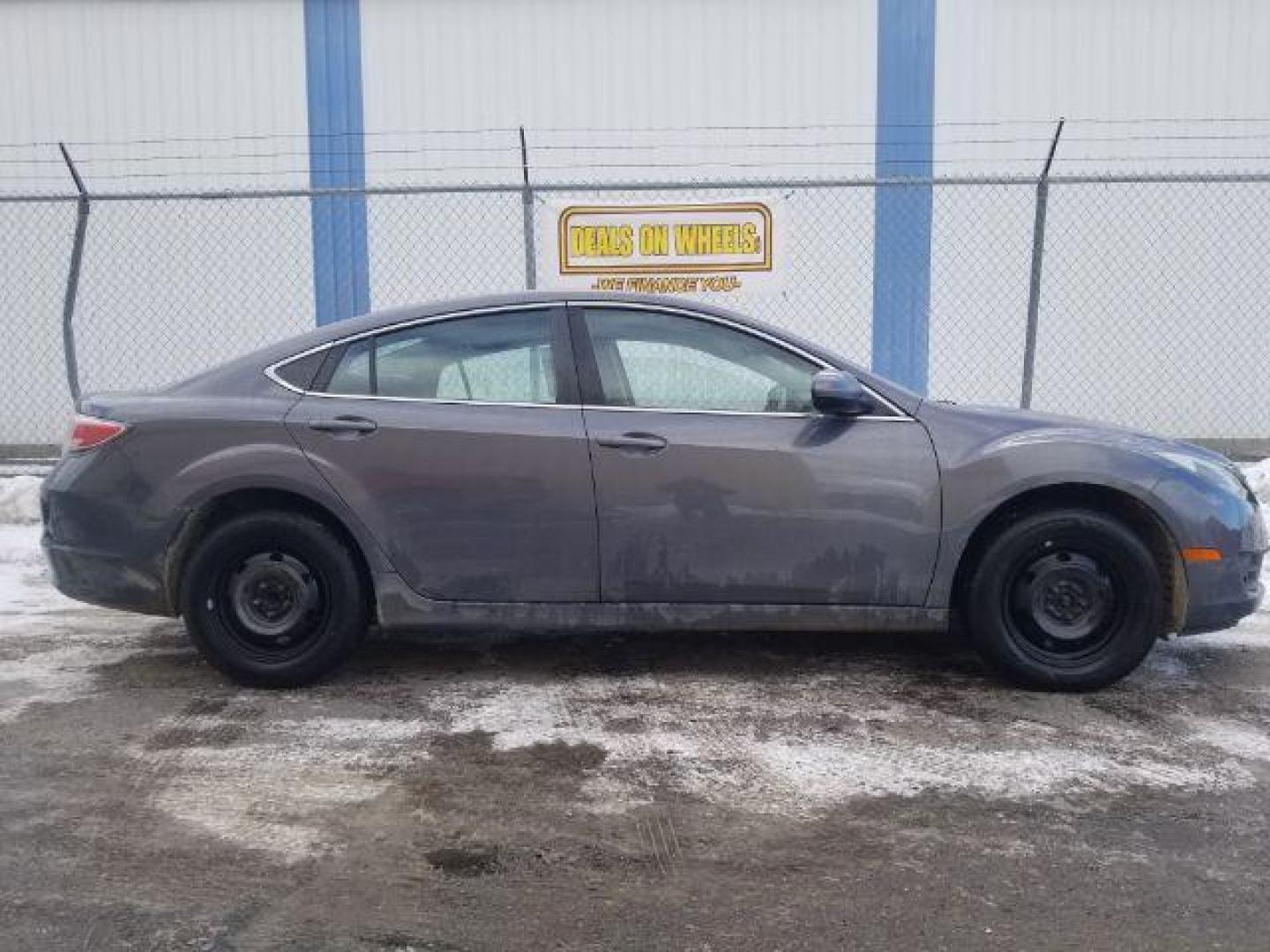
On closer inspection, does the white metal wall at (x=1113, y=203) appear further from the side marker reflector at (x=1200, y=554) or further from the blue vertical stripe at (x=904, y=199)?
the side marker reflector at (x=1200, y=554)

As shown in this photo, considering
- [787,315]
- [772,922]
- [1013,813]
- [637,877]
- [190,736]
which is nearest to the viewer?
[772,922]

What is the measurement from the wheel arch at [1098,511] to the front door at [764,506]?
0.64 ft

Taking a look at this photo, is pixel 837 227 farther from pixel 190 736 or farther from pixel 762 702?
pixel 190 736

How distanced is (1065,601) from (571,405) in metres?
2.10

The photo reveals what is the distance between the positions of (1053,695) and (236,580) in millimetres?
3277

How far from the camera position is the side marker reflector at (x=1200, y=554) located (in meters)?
4.51

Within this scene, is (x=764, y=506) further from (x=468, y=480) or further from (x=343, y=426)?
(x=343, y=426)

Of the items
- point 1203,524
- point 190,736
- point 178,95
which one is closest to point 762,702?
point 1203,524

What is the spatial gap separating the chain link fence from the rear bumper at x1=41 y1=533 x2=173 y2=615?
6.60 m

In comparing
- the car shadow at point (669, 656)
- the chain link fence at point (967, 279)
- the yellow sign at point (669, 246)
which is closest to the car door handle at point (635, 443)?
the car shadow at point (669, 656)

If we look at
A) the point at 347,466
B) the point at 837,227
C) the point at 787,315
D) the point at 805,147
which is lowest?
the point at 347,466

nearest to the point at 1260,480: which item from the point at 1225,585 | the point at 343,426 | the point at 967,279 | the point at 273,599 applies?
the point at 967,279

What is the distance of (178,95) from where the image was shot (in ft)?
36.1

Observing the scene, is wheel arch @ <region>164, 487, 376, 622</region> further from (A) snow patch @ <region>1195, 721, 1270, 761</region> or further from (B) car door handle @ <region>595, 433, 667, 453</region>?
(A) snow patch @ <region>1195, 721, 1270, 761</region>
